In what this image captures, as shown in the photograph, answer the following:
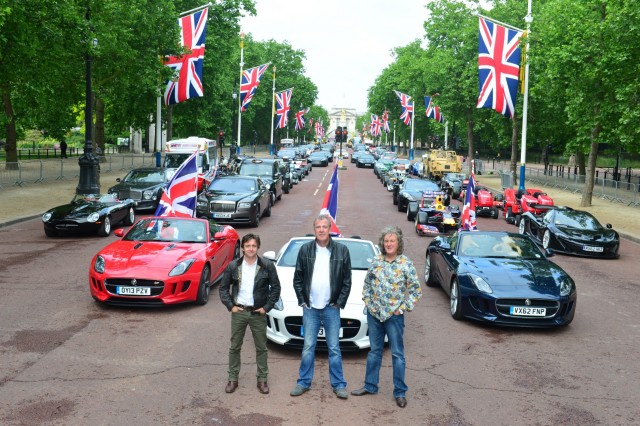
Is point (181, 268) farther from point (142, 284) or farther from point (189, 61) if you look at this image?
point (189, 61)

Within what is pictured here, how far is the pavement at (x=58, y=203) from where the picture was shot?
2228cm

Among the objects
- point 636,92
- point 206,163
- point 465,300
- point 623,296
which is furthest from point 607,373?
point 206,163

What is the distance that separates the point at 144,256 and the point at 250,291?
4293 millimetres

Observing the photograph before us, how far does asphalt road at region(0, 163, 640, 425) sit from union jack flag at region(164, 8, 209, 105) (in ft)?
86.6

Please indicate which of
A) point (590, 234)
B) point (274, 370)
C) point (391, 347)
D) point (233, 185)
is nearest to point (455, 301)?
point (274, 370)

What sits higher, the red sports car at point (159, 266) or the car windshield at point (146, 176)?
the car windshield at point (146, 176)

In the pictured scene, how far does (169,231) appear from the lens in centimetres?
1159

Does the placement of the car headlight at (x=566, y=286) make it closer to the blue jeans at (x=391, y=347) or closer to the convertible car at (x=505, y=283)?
the convertible car at (x=505, y=283)

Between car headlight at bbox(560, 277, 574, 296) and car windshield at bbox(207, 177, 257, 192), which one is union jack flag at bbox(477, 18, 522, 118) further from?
car headlight at bbox(560, 277, 574, 296)

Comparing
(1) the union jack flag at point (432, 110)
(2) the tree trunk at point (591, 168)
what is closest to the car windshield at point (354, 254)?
(2) the tree trunk at point (591, 168)

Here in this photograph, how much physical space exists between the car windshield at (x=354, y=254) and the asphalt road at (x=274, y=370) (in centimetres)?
116

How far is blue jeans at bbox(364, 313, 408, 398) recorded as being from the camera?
21.0ft

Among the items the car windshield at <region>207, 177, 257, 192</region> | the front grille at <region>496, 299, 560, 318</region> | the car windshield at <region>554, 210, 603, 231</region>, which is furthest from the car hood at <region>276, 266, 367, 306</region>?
the car windshield at <region>207, 177, 257, 192</region>

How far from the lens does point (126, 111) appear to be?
4562 cm
